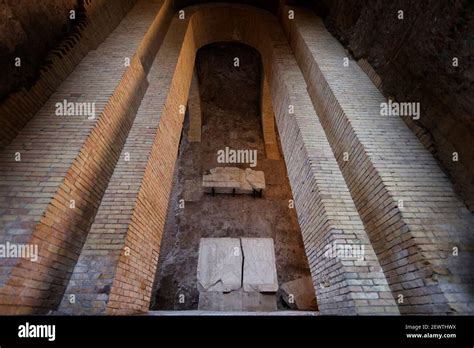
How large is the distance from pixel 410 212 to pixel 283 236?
5.56 meters

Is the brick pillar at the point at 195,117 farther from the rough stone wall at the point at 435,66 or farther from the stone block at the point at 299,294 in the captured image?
the rough stone wall at the point at 435,66

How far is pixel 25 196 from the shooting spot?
275 cm

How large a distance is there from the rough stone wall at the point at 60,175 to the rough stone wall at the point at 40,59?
106 millimetres

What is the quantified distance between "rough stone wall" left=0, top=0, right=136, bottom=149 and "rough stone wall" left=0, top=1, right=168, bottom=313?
11 centimetres

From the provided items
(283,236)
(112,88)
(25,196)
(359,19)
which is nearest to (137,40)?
(112,88)

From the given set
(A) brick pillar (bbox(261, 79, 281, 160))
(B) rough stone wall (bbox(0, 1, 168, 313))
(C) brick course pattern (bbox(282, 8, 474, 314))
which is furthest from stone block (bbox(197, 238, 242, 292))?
(A) brick pillar (bbox(261, 79, 281, 160))

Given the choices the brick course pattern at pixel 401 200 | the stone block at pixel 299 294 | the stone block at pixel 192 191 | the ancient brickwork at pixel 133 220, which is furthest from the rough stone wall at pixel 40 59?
the stone block at pixel 299 294

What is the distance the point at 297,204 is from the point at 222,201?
4.59 m

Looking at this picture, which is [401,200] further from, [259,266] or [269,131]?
[269,131]

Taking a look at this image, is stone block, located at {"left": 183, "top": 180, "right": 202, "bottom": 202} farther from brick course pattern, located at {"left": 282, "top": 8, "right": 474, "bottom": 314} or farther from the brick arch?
brick course pattern, located at {"left": 282, "top": 8, "right": 474, "bottom": 314}

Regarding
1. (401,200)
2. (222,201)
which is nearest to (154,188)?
(401,200)

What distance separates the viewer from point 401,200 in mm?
2922

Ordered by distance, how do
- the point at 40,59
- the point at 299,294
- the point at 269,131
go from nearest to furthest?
the point at 40,59, the point at 299,294, the point at 269,131
